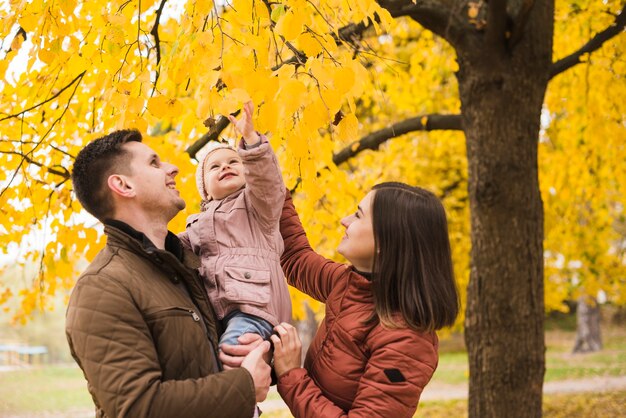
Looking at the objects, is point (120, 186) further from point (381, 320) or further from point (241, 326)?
point (381, 320)

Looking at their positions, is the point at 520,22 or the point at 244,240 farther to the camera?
the point at 520,22

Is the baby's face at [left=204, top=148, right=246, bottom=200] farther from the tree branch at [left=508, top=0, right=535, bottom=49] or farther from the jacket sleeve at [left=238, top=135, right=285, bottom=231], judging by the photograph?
the tree branch at [left=508, top=0, right=535, bottom=49]

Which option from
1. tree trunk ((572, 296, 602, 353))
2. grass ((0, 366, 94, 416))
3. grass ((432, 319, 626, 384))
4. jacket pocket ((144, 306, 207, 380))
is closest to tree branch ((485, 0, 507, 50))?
jacket pocket ((144, 306, 207, 380))

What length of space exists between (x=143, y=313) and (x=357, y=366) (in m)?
0.68

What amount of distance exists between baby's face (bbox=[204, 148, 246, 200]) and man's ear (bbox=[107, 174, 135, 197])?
36 centimetres

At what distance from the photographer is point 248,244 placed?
219cm

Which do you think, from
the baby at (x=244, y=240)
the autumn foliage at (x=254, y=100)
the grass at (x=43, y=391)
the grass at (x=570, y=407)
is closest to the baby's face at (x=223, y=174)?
the baby at (x=244, y=240)

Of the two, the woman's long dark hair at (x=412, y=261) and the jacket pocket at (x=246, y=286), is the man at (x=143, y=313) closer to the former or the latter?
the jacket pocket at (x=246, y=286)

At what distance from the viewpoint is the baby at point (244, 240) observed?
6.72ft

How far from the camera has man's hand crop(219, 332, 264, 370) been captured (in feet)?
6.39

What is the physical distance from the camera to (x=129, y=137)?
2174mm

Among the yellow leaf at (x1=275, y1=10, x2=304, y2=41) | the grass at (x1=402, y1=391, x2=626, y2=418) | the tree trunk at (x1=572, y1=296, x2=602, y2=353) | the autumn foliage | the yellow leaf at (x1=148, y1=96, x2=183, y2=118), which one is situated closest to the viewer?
the yellow leaf at (x1=275, y1=10, x2=304, y2=41)

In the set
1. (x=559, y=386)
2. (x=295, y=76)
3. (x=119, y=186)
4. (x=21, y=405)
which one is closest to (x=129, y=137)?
(x=119, y=186)

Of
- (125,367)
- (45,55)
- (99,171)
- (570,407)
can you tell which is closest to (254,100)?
(99,171)
